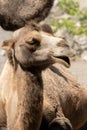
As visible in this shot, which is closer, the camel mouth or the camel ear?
the camel mouth

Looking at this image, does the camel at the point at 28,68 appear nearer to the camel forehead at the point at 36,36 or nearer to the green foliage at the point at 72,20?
the camel forehead at the point at 36,36

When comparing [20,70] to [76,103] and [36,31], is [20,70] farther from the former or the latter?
[76,103]

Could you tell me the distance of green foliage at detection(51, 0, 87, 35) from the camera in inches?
524

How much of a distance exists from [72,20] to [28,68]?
9.05m

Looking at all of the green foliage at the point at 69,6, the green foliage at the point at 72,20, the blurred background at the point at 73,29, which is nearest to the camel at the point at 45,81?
the blurred background at the point at 73,29

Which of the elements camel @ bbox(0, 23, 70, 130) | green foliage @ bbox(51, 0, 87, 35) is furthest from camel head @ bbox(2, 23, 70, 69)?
green foliage @ bbox(51, 0, 87, 35)

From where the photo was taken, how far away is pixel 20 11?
5879 millimetres

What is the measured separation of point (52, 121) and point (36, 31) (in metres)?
0.96

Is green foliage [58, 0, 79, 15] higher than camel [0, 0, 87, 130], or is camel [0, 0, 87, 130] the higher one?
green foliage [58, 0, 79, 15]

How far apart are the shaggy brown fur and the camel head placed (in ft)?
0.80

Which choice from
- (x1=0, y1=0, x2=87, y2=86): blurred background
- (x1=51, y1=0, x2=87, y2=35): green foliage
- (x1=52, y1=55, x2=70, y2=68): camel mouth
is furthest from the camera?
(x1=51, y1=0, x2=87, y2=35): green foliage

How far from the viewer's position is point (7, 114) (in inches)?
224

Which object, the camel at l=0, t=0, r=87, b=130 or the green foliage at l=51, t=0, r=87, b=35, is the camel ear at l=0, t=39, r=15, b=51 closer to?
the camel at l=0, t=0, r=87, b=130

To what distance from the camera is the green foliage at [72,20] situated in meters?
13.3
